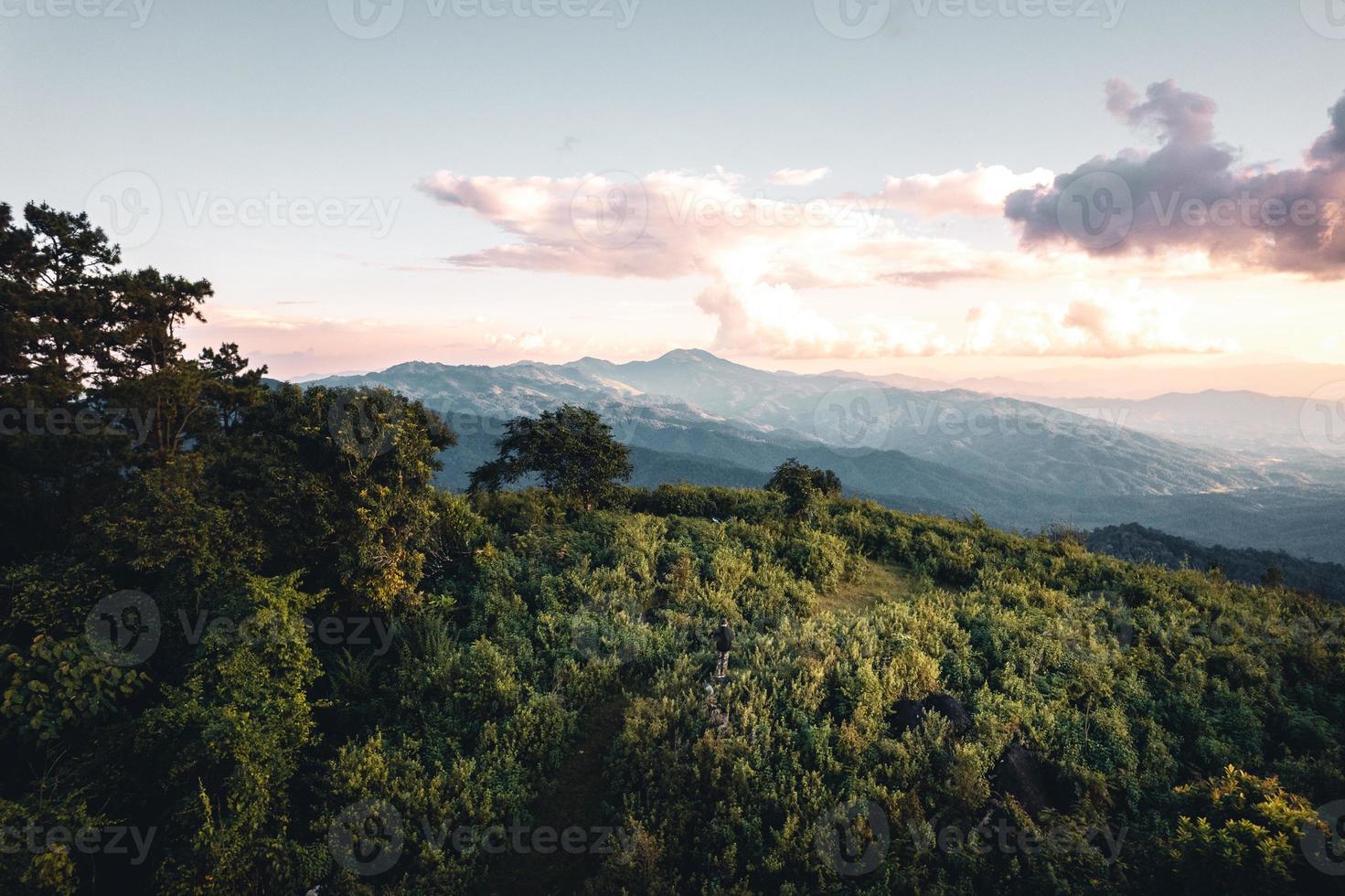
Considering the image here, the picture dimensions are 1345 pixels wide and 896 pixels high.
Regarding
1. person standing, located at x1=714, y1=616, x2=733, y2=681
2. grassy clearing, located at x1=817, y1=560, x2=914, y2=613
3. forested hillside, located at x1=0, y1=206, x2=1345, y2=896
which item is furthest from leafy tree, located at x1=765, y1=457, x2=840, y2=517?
person standing, located at x1=714, y1=616, x2=733, y2=681

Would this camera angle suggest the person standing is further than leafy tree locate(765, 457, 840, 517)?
No

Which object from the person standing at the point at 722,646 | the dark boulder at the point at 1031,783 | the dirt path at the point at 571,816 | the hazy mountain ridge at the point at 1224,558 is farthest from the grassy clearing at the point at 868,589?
the hazy mountain ridge at the point at 1224,558

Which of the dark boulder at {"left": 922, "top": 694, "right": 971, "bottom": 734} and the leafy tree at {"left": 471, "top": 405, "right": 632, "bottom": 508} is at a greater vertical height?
the leafy tree at {"left": 471, "top": 405, "right": 632, "bottom": 508}

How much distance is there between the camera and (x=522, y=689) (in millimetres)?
14750

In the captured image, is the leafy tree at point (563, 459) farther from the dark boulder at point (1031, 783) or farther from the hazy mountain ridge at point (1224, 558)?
the hazy mountain ridge at point (1224, 558)

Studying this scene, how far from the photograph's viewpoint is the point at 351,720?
14.3 metres

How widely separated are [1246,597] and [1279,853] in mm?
16889

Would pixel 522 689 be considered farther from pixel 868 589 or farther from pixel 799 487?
pixel 799 487

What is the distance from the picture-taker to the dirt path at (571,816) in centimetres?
1103

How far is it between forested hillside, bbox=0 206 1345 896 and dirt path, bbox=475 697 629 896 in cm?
7

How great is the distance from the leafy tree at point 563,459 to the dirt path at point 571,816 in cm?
1367

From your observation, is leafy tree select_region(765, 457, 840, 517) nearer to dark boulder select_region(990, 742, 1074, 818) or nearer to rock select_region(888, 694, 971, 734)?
rock select_region(888, 694, 971, 734)

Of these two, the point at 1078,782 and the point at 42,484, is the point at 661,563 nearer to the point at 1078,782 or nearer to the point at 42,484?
the point at 1078,782

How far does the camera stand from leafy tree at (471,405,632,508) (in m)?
26.9
